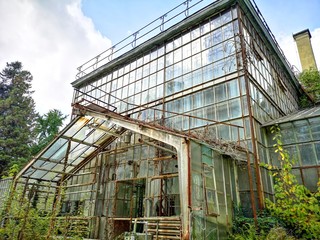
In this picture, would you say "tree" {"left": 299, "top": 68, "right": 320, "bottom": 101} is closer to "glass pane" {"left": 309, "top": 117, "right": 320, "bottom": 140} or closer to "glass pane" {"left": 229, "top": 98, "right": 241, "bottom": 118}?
"glass pane" {"left": 309, "top": 117, "right": 320, "bottom": 140}

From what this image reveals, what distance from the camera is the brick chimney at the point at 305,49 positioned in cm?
2302

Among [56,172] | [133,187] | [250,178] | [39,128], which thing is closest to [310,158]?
[250,178]

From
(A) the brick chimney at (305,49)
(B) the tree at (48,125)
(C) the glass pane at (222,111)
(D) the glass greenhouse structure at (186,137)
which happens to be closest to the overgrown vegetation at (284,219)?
(D) the glass greenhouse structure at (186,137)

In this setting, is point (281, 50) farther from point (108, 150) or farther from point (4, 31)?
point (4, 31)

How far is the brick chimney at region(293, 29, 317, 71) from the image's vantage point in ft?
75.5

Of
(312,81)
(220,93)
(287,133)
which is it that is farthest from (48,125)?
(312,81)

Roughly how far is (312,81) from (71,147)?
21861 millimetres

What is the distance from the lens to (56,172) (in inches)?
572

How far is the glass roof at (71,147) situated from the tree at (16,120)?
7.65 m

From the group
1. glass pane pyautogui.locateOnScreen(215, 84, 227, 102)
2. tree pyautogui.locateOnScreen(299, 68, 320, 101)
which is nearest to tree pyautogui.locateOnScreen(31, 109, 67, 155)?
glass pane pyautogui.locateOnScreen(215, 84, 227, 102)

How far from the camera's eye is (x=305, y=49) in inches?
933

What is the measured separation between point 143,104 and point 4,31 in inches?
331

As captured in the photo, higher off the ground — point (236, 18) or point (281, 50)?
point (281, 50)

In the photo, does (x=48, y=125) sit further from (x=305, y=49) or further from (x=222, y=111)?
(x=305, y=49)
